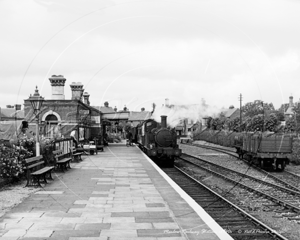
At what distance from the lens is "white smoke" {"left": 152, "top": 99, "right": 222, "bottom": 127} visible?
26.4 m

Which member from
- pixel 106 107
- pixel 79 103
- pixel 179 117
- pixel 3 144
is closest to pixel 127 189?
pixel 3 144

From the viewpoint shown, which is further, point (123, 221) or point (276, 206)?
point (276, 206)

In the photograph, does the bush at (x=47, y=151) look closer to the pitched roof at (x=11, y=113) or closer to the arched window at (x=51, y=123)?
the arched window at (x=51, y=123)

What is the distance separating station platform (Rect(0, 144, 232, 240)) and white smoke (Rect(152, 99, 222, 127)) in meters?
14.3

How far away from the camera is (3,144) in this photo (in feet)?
39.2

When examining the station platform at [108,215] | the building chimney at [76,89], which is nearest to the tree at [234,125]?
the building chimney at [76,89]

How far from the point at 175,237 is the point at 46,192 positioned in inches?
215

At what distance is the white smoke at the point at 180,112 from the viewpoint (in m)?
26.4

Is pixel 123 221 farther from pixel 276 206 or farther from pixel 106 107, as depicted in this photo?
pixel 106 107

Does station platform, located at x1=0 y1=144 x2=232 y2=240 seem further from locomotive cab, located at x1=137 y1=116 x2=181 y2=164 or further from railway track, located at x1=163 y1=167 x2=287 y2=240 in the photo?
locomotive cab, located at x1=137 y1=116 x2=181 y2=164

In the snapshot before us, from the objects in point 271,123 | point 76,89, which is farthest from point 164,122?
point 271,123

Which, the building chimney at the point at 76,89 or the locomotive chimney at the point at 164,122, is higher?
the building chimney at the point at 76,89

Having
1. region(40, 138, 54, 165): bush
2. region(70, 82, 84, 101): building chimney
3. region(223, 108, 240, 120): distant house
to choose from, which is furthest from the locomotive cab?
region(223, 108, 240, 120): distant house

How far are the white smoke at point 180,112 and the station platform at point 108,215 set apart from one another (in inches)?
562
